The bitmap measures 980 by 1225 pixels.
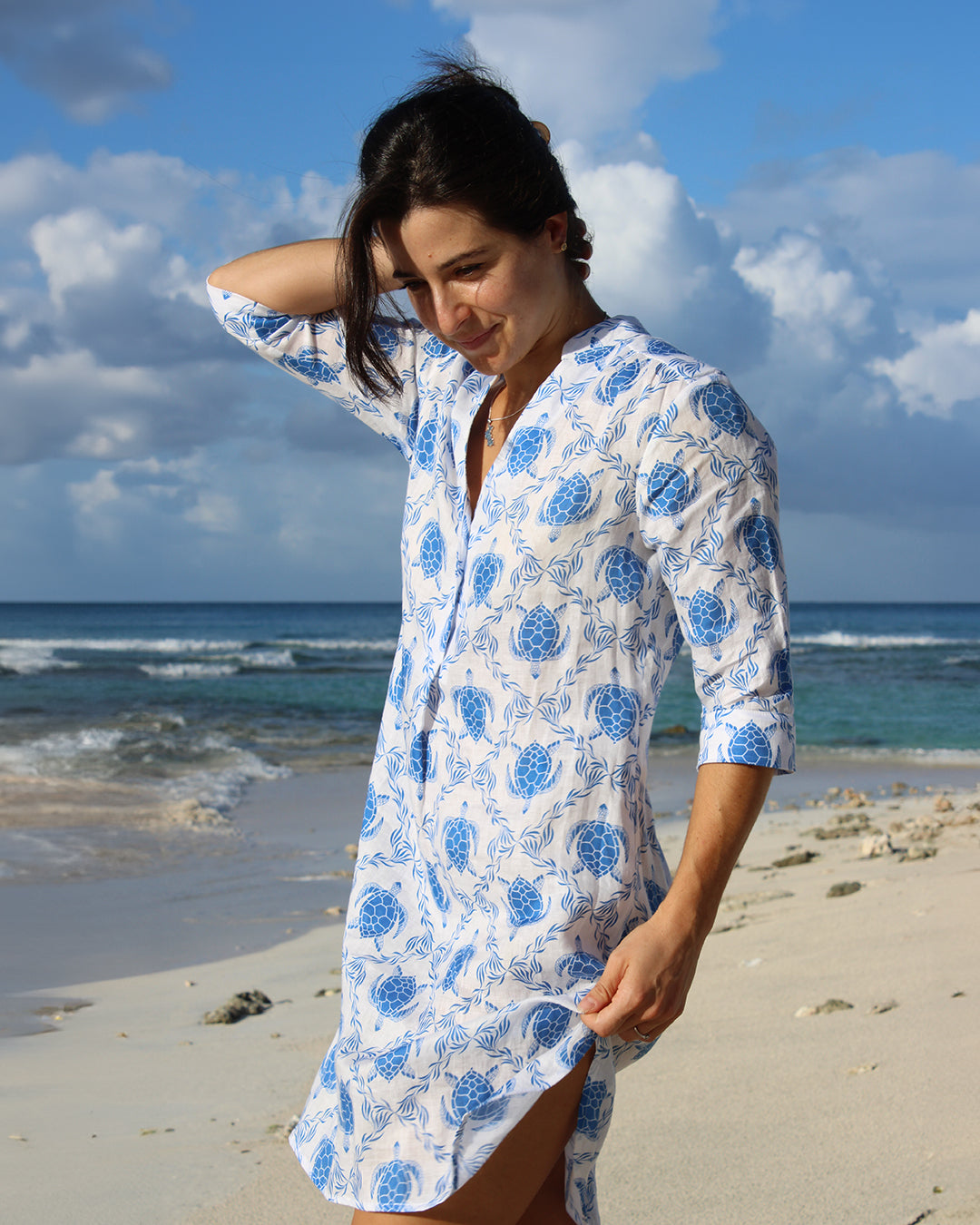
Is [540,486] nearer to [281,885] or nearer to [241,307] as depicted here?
[241,307]

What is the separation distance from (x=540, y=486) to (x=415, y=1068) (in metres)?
0.73

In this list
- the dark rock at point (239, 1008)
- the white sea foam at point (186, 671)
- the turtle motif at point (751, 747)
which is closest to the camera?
the turtle motif at point (751, 747)

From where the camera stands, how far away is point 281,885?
6379 mm

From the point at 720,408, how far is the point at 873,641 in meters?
37.3

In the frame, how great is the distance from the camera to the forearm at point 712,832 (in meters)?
1.29

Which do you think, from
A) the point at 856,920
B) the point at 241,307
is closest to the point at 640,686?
the point at 241,307

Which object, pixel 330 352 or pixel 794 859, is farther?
pixel 794 859

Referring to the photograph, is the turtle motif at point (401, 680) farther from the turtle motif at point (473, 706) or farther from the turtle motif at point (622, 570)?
the turtle motif at point (622, 570)

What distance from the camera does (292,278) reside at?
173 cm

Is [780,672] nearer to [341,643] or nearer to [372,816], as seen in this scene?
[372,816]

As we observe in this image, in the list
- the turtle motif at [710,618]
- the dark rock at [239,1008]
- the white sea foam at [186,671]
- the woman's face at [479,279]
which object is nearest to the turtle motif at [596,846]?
the turtle motif at [710,618]

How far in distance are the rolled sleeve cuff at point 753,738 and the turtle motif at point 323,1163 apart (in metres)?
0.72

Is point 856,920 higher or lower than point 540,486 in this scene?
lower

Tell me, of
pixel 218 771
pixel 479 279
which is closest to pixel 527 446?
pixel 479 279
